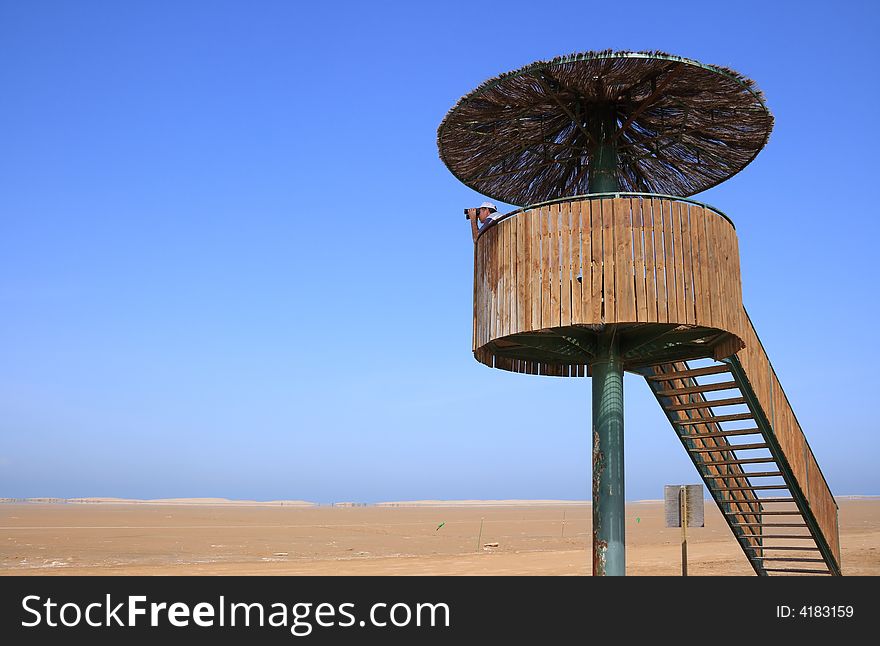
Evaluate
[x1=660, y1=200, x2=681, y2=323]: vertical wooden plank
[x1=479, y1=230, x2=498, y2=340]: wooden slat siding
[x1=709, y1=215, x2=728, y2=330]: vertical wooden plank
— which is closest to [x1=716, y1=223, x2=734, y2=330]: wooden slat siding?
[x1=709, y1=215, x2=728, y2=330]: vertical wooden plank

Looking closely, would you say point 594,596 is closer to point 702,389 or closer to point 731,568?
point 702,389

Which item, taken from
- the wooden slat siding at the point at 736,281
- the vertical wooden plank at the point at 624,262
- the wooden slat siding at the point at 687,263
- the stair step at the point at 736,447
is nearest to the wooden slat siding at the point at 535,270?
the vertical wooden plank at the point at 624,262

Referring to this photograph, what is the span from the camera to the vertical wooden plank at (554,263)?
10.5 m

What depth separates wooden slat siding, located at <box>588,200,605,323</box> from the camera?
10.3 meters

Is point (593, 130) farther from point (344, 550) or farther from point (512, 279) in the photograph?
point (344, 550)

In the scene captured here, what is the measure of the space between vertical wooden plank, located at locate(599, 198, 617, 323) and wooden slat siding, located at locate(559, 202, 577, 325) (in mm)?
431

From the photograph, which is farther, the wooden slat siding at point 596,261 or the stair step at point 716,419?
the stair step at point 716,419

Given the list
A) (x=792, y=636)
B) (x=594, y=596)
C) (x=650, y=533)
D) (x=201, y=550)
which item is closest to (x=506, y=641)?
(x=594, y=596)

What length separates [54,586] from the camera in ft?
29.7

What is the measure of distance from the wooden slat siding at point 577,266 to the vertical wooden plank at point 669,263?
1012 millimetres

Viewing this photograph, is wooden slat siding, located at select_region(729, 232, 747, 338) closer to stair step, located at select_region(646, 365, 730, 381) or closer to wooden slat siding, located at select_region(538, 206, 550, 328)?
stair step, located at select_region(646, 365, 730, 381)

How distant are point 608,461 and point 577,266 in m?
2.78

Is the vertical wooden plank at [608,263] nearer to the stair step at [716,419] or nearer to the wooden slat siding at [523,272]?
the wooden slat siding at [523,272]

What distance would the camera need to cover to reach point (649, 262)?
10.4 meters
